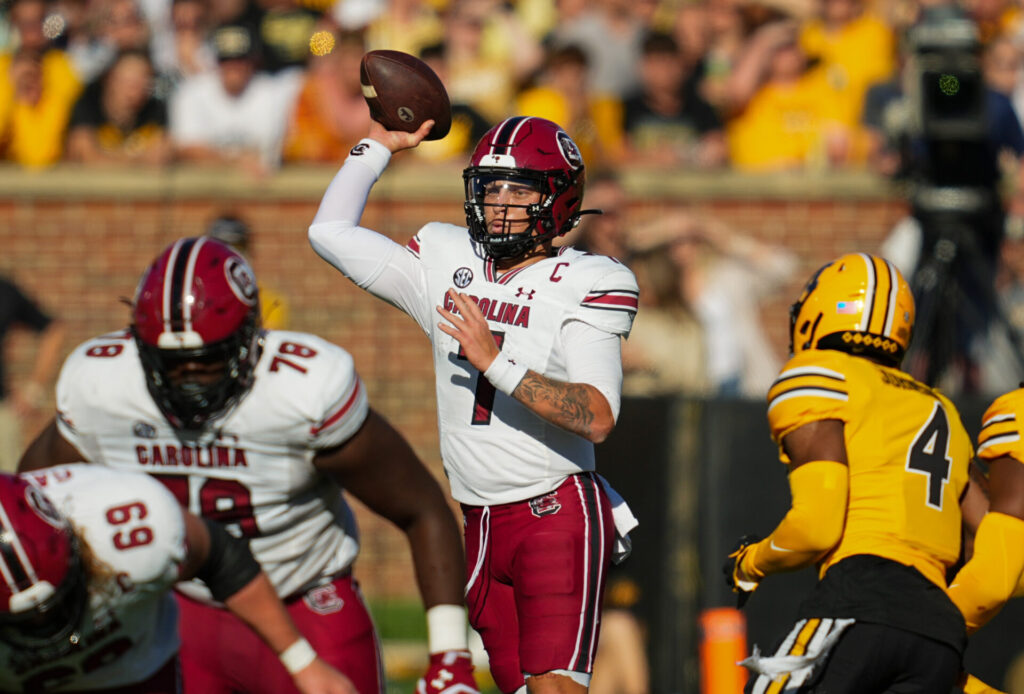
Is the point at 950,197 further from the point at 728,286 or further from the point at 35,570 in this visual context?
the point at 35,570

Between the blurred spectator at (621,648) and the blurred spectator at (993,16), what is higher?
the blurred spectator at (993,16)

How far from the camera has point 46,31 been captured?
1092cm

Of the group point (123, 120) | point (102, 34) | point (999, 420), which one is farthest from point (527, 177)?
point (102, 34)

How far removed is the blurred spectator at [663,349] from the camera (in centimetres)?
855

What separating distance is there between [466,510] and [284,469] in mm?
616

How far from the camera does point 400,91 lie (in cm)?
486

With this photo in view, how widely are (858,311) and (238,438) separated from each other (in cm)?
203

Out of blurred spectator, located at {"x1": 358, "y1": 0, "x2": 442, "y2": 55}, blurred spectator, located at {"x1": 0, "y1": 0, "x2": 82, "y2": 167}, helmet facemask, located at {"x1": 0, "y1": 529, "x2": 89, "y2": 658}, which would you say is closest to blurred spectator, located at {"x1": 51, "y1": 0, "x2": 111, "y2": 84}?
blurred spectator, located at {"x1": 0, "y1": 0, "x2": 82, "y2": 167}

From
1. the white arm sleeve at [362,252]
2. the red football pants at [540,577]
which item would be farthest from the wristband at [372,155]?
the red football pants at [540,577]

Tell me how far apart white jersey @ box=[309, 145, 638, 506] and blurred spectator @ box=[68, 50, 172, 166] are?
18.8 feet

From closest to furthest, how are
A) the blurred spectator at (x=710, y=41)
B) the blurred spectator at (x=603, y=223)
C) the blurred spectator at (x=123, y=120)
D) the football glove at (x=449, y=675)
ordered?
1. the football glove at (x=449, y=675)
2. the blurred spectator at (x=603, y=223)
3. the blurred spectator at (x=123, y=120)
4. the blurred spectator at (x=710, y=41)

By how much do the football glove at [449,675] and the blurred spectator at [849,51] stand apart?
6997 mm

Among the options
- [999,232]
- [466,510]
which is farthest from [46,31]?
[466,510]

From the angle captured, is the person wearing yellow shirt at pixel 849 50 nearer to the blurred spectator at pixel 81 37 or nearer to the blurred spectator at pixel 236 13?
the blurred spectator at pixel 236 13
